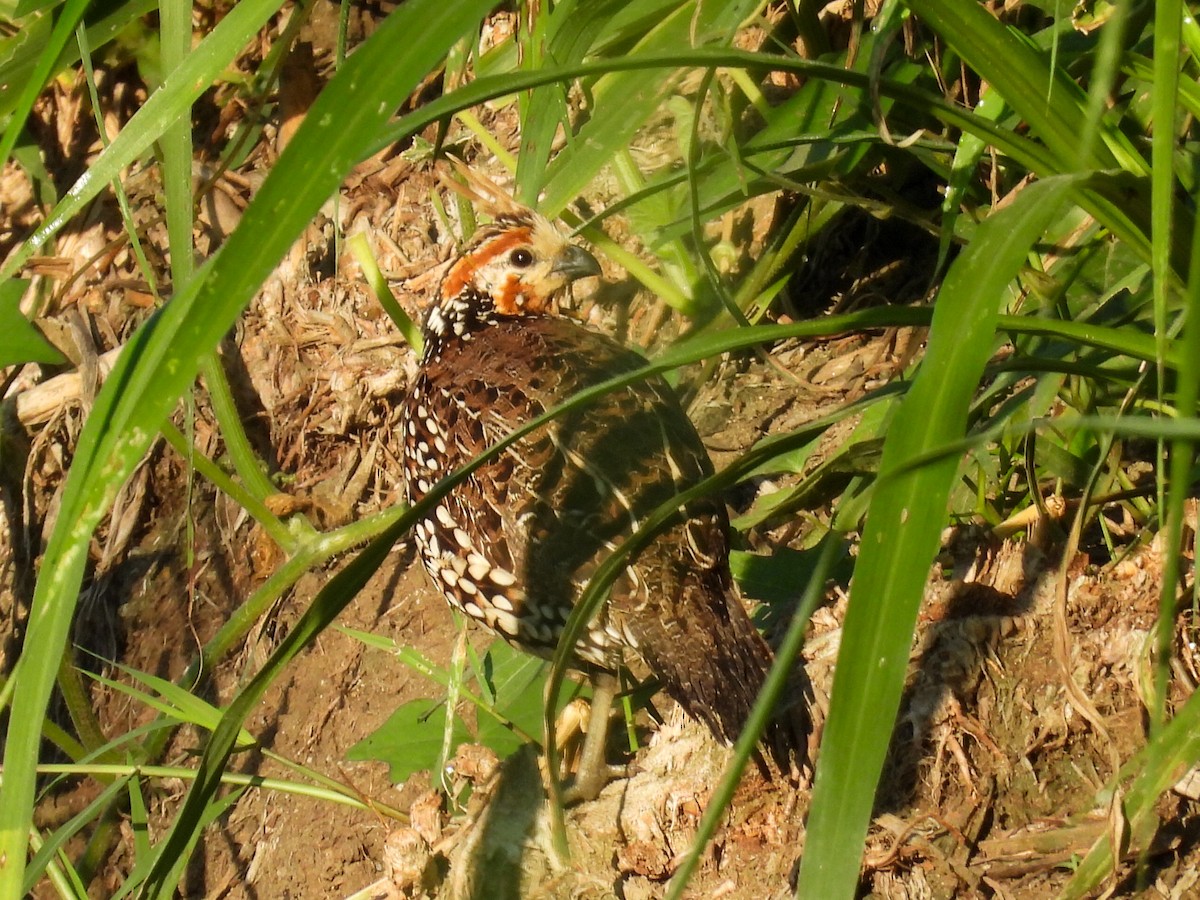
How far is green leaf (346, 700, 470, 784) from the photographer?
127 inches

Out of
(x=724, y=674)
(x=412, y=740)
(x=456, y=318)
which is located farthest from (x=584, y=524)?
(x=456, y=318)

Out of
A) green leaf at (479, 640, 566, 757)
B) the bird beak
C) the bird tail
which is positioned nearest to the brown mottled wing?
the bird tail

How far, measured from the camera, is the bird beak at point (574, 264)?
391 cm

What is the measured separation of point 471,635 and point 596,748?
106 centimetres

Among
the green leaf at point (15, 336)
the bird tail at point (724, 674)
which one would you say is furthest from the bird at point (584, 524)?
the green leaf at point (15, 336)

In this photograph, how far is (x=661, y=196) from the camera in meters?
3.78

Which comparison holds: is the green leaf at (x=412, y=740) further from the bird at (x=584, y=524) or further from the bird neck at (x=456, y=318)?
the bird neck at (x=456, y=318)

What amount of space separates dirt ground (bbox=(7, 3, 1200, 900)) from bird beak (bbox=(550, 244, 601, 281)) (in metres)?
0.35

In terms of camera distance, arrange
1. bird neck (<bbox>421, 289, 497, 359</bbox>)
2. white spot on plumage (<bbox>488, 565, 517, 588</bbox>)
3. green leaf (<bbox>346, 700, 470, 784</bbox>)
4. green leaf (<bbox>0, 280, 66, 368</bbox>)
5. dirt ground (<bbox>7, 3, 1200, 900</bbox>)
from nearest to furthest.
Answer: dirt ground (<bbox>7, 3, 1200, 900</bbox>), white spot on plumage (<bbox>488, 565, 517, 588</bbox>), green leaf (<bbox>346, 700, 470, 784</bbox>), bird neck (<bbox>421, 289, 497, 359</bbox>), green leaf (<bbox>0, 280, 66, 368</bbox>)

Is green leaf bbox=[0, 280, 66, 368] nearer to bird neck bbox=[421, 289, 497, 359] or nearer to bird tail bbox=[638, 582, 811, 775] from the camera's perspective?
bird neck bbox=[421, 289, 497, 359]

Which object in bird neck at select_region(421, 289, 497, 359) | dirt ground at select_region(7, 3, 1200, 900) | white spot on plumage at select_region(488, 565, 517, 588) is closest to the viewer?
dirt ground at select_region(7, 3, 1200, 900)

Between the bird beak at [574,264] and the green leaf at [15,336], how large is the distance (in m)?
1.72

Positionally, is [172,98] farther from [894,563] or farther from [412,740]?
[412,740]

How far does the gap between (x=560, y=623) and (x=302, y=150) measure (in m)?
1.82
